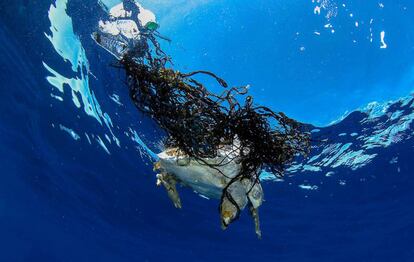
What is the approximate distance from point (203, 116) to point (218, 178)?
4.38ft

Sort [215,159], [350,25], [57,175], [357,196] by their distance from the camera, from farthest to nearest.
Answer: [57,175] → [357,196] → [350,25] → [215,159]

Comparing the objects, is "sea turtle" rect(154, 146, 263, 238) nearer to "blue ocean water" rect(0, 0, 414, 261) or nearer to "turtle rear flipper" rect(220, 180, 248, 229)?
"turtle rear flipper" rect(220, 180, 248, 229)

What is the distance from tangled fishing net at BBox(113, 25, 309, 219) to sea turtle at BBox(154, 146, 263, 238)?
22cm

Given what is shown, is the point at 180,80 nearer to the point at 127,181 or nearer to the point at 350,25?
the point at 350,25

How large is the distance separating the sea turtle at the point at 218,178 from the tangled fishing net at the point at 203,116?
0.71 feet

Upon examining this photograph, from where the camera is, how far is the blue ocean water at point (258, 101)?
33.7 ft

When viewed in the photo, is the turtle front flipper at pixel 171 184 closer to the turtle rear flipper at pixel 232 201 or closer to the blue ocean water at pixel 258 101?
the turtle rear flipper at pixel 232 201

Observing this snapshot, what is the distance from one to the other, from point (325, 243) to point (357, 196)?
10.8 m

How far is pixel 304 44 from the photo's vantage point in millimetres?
10438

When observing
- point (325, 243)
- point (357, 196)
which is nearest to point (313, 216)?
point (357, 196)

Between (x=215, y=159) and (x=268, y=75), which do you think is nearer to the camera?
(x=215, y=159)

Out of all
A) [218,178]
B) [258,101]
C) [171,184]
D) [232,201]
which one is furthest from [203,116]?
[258,101]

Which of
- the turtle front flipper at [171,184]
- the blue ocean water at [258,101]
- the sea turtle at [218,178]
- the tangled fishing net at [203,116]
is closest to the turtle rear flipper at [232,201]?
the sea turtle at [218,178]

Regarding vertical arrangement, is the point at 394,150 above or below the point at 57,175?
below
